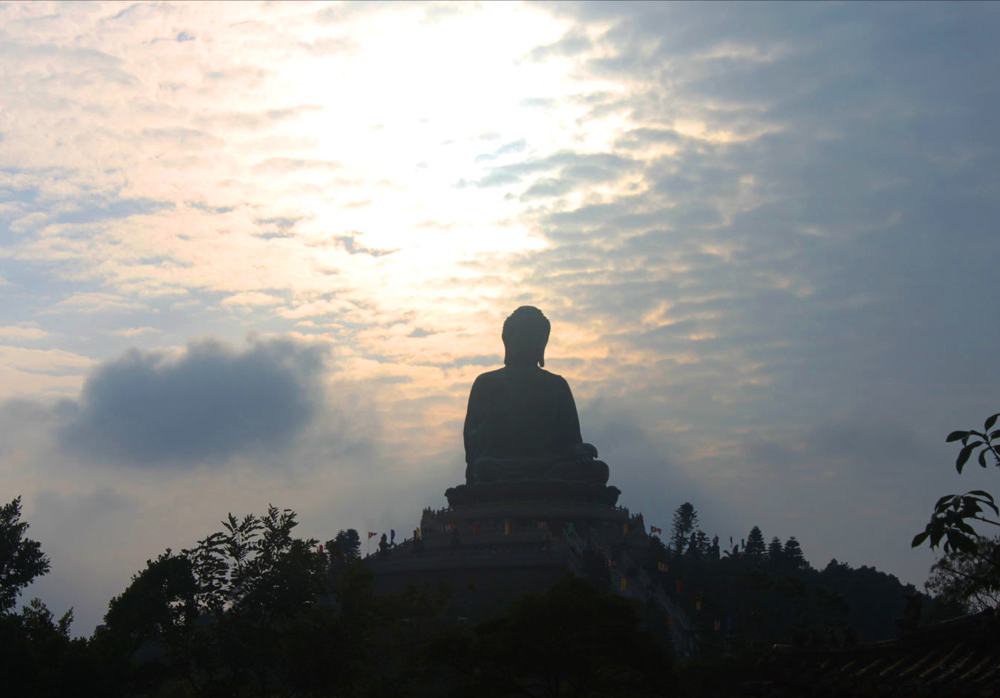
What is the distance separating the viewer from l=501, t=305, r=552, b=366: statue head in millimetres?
50125

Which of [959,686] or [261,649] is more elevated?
[261,649]

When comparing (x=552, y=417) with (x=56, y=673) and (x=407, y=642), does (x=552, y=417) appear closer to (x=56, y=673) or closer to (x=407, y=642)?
(x=407, y=642)

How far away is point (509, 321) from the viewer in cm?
5056

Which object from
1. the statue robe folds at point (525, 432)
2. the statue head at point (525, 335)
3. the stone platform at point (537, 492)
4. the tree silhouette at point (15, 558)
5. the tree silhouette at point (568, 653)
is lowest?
the tree silhouette at point (568, 653)

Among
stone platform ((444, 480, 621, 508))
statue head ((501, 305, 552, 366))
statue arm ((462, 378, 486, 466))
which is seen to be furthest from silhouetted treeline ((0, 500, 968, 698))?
statue head ((501, 305, 552, 366))

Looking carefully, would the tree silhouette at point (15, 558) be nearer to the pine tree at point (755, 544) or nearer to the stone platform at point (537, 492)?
the stone platform at point (537, 492)

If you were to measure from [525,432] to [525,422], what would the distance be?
1.49ft

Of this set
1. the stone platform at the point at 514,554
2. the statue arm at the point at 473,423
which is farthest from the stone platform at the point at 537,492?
the statue arm at the point at 473,423

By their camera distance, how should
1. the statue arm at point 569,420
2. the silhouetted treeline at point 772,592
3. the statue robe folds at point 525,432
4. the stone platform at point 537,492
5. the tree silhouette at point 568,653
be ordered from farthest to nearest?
the statue arm at point 569,420
the statue robe folds at point 525,432
the stone platform at point 537,492
the silhouetted treeline at point 772,592
the tree silhouette at point 568,653

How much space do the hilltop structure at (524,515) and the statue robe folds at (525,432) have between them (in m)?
0.05

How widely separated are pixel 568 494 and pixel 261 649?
25.5 m

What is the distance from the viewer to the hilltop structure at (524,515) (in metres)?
37.6

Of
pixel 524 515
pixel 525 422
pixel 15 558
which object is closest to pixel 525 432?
pixel 525 422

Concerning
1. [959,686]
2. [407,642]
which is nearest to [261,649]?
[407,642]
